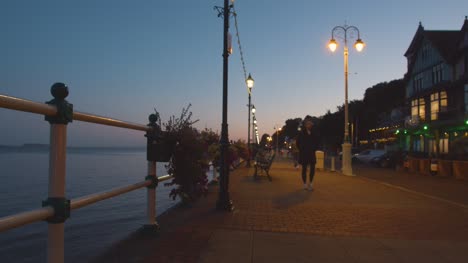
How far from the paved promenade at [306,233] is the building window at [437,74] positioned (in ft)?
109

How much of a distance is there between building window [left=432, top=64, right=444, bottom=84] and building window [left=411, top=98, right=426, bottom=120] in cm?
262

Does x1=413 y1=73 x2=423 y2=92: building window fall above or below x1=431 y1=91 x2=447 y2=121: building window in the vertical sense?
above

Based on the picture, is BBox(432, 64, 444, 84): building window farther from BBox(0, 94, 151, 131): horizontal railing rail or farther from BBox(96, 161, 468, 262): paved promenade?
BBox(0, 94, 151, 131): horizontal railing rail

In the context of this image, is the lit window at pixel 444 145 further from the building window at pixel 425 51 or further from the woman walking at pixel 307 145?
the woman walking at pixel 307 145

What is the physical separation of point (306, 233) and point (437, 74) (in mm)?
38665

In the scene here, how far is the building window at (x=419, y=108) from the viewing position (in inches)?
1612

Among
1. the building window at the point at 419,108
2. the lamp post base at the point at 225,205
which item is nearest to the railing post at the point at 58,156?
the lamp post base at the point at 225,205

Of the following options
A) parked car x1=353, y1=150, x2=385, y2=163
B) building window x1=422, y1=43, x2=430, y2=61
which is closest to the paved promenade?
parked car x1=353, y1=150, x2=385, y2=163

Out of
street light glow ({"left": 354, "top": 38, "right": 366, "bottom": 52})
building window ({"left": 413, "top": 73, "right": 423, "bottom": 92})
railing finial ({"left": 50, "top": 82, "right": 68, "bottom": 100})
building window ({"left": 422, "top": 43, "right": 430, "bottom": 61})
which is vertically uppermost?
building window ({"left": 422, "top": 43, "right": 430, "bottom": 61})

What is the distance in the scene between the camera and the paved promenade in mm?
4699

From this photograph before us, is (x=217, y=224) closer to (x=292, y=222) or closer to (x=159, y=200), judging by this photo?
(x=292, y=222)

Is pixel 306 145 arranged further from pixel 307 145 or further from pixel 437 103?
pixel 437 103

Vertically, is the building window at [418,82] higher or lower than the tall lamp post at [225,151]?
higher

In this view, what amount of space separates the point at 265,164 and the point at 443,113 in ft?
85.7
